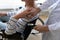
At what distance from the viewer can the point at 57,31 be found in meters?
0.96

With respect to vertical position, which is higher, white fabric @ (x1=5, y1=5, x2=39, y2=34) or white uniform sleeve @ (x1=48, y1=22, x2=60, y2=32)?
white uniform sleeve @ (x1=48, y1=22, x2=60, y2=32)

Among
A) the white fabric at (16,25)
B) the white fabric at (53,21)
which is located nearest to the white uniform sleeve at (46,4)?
the white fabric at (53,21)

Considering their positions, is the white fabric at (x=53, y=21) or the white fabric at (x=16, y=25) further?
the white fabric at (x=16, y=25)

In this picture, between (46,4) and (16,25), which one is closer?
(46,4)

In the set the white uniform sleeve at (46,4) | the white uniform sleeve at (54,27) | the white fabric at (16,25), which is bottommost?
A: the white fabric at (16,25)

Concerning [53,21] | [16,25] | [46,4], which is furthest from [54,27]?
[16,25]

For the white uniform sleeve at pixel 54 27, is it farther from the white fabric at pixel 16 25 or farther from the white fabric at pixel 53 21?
the white fabric at pixel 16 25

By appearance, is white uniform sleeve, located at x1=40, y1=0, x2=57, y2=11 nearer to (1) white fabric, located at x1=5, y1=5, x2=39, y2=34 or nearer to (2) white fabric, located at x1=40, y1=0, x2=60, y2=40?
(2) white fabric, located at x1=40, y1=0, x2=60, y2=40

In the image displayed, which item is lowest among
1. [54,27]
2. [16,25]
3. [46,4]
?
[16,25]

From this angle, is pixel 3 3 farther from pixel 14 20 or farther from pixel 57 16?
pixel 57 16

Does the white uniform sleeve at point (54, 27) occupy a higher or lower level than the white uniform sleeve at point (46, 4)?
lower

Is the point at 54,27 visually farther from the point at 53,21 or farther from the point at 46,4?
the point at 46,4

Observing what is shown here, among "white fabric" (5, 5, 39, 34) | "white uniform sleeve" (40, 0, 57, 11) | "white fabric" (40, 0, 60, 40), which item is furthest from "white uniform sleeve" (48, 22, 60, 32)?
"white fabric" (5, 5, 39, 34)

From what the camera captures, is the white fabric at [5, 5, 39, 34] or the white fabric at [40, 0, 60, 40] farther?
the white fabric at [5, 5, 39, 34]
